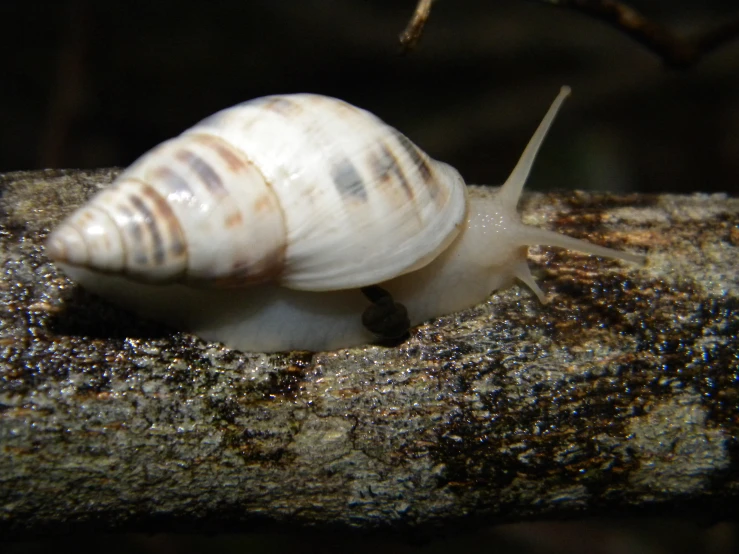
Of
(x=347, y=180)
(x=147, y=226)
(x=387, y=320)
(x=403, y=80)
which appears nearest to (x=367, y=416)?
(x=387, y=320)

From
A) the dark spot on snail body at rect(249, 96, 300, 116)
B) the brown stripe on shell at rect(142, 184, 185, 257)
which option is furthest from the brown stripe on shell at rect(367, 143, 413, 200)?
the brown stripe on shell at rect(142, 184, 185, 257)

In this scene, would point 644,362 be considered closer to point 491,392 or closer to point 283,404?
point 491,392

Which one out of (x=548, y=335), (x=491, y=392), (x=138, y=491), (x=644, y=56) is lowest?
(x=138, y=491)

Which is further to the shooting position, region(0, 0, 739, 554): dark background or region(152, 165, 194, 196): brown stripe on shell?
region(0, 0, 739, 554): dark background

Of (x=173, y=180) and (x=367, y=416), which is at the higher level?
(x=173, y=180)

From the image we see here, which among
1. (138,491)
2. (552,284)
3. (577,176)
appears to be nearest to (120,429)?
(138,491)

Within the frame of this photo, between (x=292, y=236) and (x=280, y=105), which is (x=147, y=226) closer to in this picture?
(x=292, y=236)

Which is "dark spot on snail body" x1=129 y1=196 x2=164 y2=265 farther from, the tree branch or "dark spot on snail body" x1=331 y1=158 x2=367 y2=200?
the tree branch
